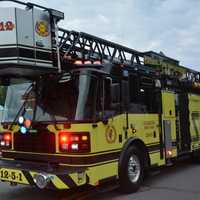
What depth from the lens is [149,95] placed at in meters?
9.40

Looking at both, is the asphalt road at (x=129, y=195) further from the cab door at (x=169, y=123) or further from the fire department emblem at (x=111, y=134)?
the fire department emblem at (x=111, y=134)

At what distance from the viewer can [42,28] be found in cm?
751

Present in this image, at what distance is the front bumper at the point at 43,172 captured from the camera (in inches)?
268

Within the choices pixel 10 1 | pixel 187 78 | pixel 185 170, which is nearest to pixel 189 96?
pixel 187 78

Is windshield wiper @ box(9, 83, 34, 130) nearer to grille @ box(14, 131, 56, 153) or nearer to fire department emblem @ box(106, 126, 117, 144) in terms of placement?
grille @ box(14, 131, 56, 153)

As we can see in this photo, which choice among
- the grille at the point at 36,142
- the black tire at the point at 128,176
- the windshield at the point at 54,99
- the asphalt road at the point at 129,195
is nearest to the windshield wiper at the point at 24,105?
the windshield at the point at 54,99

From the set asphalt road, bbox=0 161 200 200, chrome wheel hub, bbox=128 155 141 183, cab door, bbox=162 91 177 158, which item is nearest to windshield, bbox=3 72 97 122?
asphalt road, bbox=0 161 200 200

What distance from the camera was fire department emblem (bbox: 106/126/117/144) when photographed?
24.9ft

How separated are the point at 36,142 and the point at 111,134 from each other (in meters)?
1.37

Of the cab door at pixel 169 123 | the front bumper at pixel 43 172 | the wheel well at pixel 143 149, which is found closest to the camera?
the front bumper at pixel 43 172

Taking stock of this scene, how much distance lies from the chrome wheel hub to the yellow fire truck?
2 cm

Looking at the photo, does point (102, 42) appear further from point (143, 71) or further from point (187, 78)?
point (187, 78)

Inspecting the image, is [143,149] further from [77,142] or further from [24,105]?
[24,105]

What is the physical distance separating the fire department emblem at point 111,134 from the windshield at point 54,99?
1.87ft
